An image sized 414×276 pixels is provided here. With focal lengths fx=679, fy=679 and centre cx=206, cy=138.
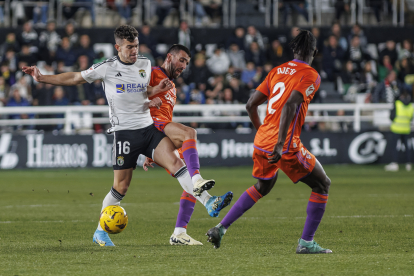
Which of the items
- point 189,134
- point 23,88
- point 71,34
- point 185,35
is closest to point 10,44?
point 71,34

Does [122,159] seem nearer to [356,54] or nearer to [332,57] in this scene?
[332,57]

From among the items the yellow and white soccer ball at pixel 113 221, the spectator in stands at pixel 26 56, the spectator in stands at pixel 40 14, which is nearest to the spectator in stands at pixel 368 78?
the spectator in stands at pixel 26 56

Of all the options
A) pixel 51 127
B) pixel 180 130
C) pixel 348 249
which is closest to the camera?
pixel 348 249

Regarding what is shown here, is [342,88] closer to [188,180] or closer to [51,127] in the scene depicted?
[51,127]

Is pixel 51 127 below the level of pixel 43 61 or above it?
below

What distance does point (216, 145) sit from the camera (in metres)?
17.6

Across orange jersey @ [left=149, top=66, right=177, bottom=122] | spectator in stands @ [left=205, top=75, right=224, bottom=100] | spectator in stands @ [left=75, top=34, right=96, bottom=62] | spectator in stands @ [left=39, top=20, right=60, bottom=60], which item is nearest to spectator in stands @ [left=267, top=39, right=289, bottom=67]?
spectator in stands @ [left=205, top=75, right=224, bottom=100]

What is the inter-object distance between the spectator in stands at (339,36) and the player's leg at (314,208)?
15654 millimetres

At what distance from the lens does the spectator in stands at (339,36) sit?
21.0m

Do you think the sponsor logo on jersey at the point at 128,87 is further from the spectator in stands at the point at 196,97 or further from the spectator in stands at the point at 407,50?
the spectator in stands at the point at 407,50

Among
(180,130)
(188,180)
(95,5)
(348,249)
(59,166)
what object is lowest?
(59,166)

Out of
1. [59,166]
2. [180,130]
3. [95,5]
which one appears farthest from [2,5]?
[180,130]

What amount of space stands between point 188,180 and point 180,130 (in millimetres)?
529

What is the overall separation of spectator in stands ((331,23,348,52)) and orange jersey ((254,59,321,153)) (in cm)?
1550
